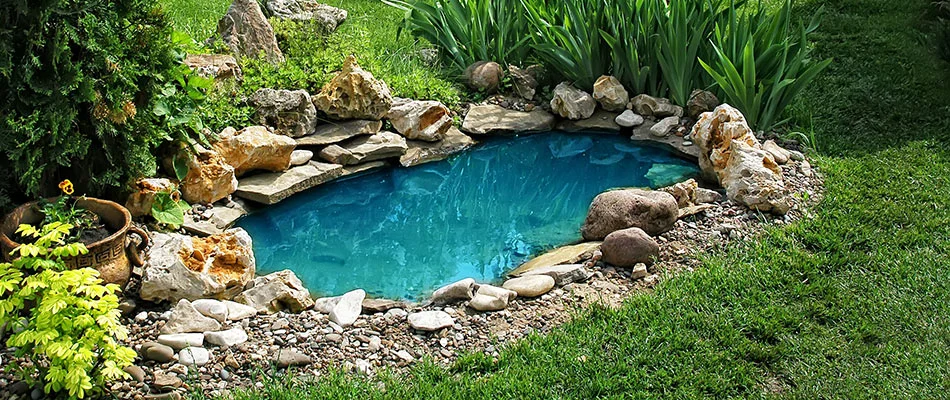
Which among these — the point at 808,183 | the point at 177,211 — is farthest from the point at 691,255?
the point at 177,211

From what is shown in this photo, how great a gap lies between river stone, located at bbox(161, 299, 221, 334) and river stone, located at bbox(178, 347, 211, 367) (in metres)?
0.18

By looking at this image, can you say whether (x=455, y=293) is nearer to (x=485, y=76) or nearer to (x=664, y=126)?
(x=664, y=126)

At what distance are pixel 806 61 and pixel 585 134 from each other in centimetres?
188

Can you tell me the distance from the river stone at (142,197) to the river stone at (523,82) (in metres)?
3.50

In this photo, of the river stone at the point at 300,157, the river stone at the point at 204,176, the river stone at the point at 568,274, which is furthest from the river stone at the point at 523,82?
the river stone at the point at 568,274

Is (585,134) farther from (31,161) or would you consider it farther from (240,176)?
(31,161)

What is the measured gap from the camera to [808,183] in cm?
595

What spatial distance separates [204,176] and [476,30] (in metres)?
3.13

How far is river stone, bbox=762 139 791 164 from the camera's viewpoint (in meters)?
6.23

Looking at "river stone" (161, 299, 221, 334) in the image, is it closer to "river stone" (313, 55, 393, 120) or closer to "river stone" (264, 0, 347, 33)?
"river stone" (313, 55, 393, 120)

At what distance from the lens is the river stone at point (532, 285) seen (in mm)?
4781

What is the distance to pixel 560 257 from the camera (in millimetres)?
5328

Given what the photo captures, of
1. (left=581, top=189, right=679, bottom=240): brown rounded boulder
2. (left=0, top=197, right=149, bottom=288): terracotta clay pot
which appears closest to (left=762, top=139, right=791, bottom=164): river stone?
(left=581, top=189, right=679, bottom=240): brown rounded boulder

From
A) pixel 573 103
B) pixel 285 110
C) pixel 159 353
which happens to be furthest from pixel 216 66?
pixel 159 353
